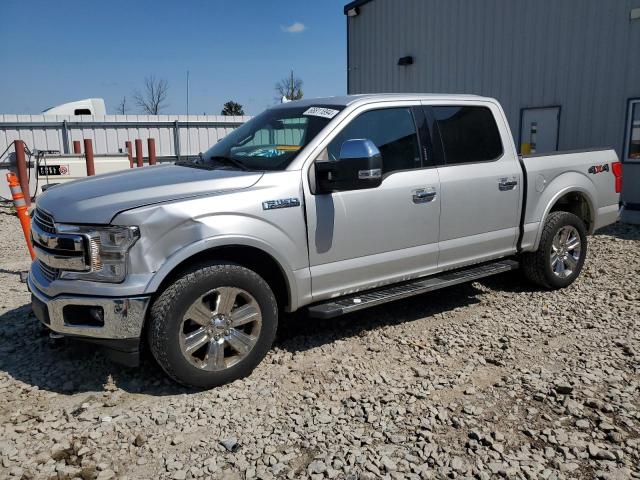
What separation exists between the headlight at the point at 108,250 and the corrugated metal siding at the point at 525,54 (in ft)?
→ 30.5

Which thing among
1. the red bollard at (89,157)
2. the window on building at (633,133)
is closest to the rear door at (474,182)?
the window on building at (633,133)

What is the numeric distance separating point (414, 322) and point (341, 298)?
3.46 ft

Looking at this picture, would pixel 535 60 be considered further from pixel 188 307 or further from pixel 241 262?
pixel 188 307

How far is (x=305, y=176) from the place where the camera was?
379 cm

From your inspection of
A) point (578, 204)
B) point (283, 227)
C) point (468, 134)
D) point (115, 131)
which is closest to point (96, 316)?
point (283, 227)

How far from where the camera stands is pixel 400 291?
429cm

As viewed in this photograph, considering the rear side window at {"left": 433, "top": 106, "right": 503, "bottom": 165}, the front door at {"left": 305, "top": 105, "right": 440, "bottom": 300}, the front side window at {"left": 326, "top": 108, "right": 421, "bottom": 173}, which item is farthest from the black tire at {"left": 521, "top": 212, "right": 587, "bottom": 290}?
the front side window at {"left": 326, "top": 108, "right": 421, "bottom": 173}

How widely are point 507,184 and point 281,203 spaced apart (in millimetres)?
2339

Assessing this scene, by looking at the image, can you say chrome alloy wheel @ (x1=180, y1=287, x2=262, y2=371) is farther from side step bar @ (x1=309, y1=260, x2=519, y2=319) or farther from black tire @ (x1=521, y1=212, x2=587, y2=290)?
black tire @ (x1=521, y1=212, x2=587, y2=290)

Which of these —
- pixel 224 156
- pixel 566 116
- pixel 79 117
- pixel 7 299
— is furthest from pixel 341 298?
pixel 79 117

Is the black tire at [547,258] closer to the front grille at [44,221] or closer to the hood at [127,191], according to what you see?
the hood at [127,191]

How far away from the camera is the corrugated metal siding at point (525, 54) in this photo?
9625 mm

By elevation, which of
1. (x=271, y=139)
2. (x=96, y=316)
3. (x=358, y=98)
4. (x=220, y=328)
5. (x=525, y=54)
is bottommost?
(x=220, y=328)

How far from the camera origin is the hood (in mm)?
3260
